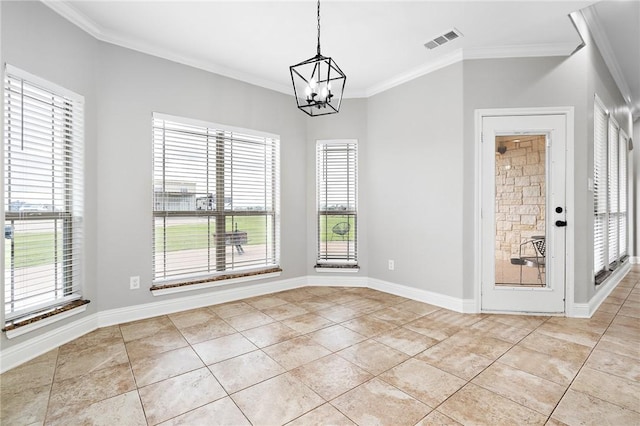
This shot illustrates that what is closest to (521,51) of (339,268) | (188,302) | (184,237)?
(339,268)

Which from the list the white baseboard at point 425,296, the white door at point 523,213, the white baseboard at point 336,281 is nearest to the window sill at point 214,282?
the white baseboard at point 336,281

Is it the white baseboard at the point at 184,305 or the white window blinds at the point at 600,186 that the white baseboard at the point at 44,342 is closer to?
the white baseboard at the point at 184,305

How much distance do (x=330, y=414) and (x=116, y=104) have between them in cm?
332

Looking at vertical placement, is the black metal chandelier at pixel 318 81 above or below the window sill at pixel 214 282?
above

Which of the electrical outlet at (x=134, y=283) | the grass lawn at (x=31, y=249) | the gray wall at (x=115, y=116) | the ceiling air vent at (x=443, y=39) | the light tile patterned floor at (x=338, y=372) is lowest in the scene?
the light tile patterned floor at (x=338, y=372)

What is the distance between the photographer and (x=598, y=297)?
12.0ft

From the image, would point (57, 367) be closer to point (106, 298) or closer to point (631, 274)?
point (106, 298)

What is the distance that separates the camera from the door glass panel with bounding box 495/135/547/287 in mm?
3354

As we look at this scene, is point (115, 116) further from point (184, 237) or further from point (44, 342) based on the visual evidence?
point (44, 342)

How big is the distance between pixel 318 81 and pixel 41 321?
2842 mm

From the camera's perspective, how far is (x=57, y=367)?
7.45 ft

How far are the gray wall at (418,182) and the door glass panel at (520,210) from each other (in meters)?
0.41

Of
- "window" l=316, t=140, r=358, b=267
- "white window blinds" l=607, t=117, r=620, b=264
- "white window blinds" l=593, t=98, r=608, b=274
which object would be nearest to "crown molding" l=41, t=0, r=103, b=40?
"window" l=316, t=140, r=358, b=267

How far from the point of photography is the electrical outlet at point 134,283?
126 inches
